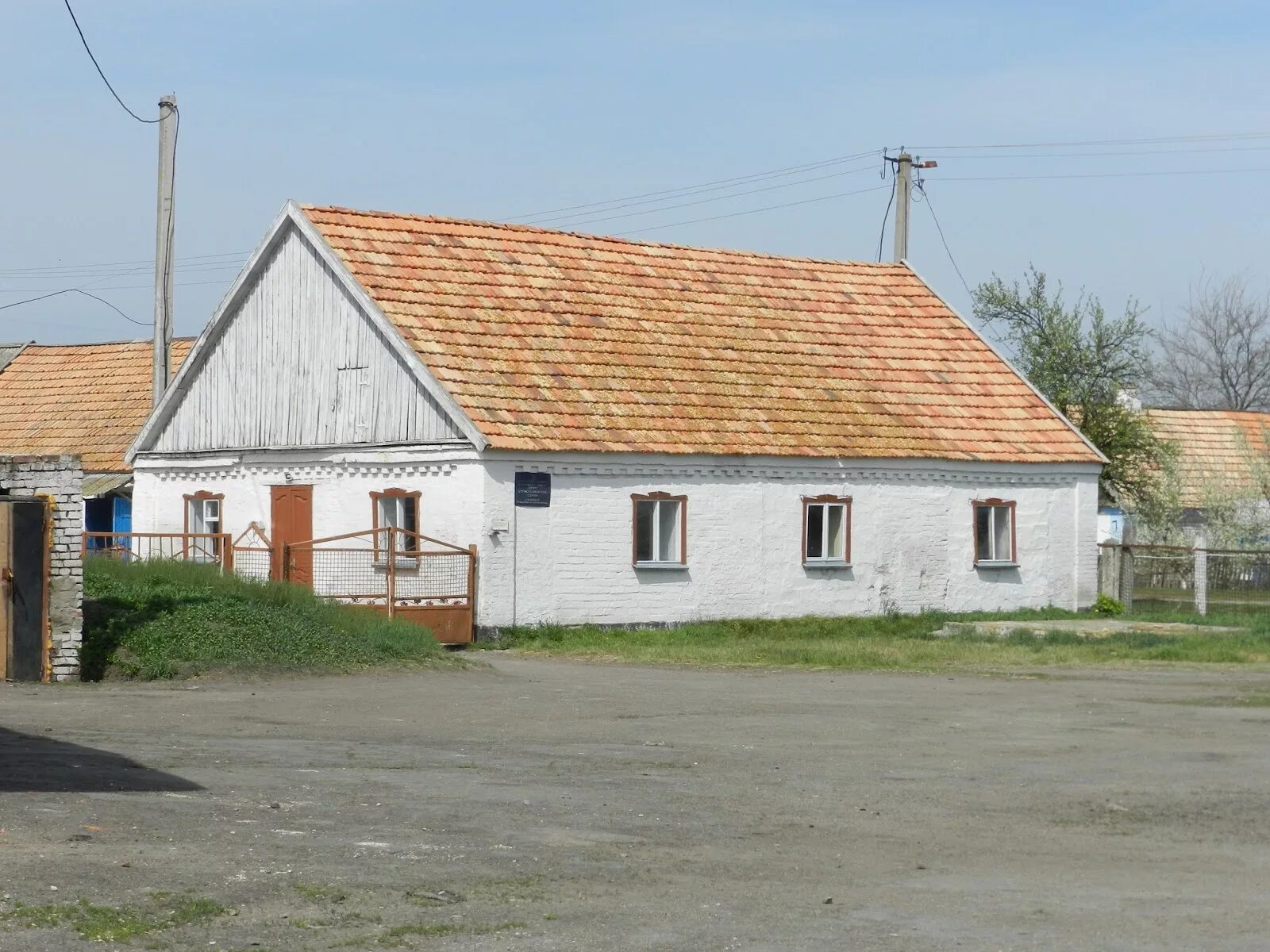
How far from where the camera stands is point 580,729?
15.9 metres

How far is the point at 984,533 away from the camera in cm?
3231

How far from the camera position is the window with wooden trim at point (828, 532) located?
30.2 metres

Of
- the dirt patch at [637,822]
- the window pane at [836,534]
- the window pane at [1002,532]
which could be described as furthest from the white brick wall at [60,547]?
the window pane at [1002,532]

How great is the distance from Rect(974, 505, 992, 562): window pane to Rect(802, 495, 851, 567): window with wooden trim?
2.87 metres

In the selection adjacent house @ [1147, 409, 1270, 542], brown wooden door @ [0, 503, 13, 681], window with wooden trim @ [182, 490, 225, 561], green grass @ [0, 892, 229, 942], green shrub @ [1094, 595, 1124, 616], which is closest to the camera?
green grass @ [0, 892, 229, 942]

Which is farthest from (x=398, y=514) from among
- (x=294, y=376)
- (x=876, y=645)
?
(x=876, y=645)

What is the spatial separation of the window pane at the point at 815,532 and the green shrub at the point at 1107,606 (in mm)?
5620

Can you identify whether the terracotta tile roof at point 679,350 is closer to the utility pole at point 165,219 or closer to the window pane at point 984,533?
the window pane at point 984,533

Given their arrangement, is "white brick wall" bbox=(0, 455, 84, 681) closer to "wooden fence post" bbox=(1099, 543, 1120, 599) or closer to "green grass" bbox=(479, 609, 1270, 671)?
"green grass" bbox=(479, 609, 1270, 671)

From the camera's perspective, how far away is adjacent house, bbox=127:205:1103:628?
90.6 feet

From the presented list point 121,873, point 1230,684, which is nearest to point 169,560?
point 1230,684

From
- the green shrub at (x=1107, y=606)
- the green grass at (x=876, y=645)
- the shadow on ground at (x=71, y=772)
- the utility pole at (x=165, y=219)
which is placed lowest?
the shadow on ground at (x=71, y=772)

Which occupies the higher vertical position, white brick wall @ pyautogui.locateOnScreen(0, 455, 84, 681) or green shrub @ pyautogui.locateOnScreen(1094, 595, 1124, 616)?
white brick wall @ pyautogui.locateOnScreen(0, 455, 84, 681)

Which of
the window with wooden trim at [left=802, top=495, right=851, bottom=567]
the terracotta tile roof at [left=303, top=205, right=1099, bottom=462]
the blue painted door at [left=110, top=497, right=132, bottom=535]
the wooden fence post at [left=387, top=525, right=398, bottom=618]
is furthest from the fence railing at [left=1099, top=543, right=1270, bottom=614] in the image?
the blue painted door at [left=110, top=497, right=132, bottom=535]
